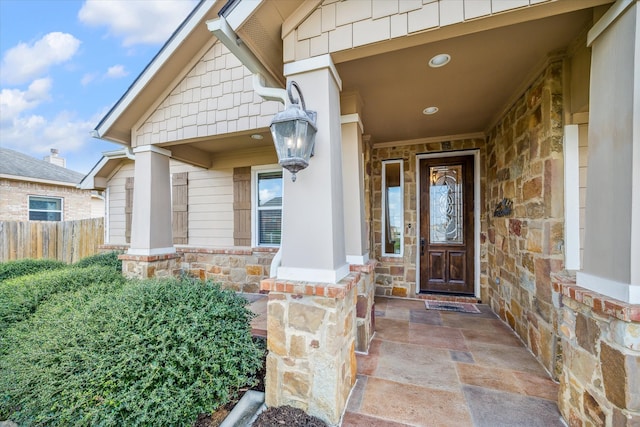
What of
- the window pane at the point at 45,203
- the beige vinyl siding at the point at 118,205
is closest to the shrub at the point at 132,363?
the beige vinyl siding at the point at 118,205

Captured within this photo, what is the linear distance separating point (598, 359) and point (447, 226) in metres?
3.02

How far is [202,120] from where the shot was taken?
12.3 ft

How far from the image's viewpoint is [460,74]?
2.42 meters

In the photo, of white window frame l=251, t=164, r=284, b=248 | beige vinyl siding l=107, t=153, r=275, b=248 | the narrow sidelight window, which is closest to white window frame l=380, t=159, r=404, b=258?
the narrow sidelight window

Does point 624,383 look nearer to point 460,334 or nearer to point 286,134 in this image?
point 460,334

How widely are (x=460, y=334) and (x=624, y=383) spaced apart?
186cm

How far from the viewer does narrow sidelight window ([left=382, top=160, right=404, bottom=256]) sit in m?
4.44

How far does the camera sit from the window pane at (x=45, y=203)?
26.2 ft

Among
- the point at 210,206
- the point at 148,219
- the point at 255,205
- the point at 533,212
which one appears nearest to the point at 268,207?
the point at 255,205

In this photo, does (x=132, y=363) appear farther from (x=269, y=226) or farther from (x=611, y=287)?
(x=269, y=226)

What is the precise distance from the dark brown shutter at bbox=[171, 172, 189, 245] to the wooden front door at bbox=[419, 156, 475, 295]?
478 centimetres

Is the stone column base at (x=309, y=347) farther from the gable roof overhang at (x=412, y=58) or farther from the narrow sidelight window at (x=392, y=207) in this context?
the narrow sidelight window at (x=392, y=207)

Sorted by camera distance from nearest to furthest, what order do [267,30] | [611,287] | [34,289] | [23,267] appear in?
[611,287], [267,30], [34,289], [23,267]

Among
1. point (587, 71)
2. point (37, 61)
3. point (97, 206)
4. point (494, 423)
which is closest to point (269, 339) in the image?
point (494, 423)
